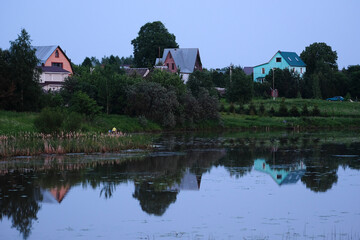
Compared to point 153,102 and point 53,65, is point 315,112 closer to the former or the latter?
point 153,102

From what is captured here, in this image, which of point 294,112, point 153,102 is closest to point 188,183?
point 153,102

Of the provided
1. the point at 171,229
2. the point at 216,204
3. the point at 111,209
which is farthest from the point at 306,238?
the point at 111,209

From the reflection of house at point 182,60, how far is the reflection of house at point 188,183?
69503 millimetres

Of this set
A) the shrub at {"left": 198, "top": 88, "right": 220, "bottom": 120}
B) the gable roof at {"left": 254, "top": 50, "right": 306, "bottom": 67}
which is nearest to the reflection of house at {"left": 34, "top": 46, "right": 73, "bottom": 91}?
the shrub at {"left": 198, "top": 88, "right": 220, "bottom": 120}

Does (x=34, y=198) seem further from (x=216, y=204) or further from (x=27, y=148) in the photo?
(x=27, y=148)

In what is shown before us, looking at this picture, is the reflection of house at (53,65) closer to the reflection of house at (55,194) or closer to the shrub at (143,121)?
the shrub at (143,121)

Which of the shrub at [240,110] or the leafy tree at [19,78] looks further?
the shrub at [240,110]

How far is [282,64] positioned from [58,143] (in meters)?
80.4

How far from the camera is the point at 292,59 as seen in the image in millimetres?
110438

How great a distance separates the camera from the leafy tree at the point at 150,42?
111 metres

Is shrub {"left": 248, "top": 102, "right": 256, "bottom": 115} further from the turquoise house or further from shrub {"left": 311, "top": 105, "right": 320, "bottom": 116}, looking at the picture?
the turquoise house

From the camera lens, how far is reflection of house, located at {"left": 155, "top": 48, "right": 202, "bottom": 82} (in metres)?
98.1

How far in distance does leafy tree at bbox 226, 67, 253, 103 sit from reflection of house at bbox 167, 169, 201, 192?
53.4 m

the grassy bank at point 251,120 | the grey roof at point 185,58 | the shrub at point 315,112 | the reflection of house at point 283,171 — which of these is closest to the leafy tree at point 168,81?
the grassy bank at point 251,120
